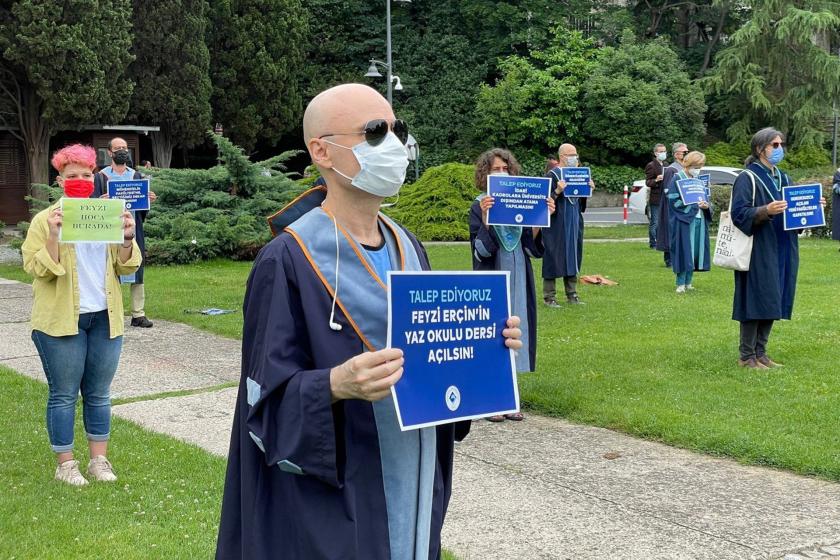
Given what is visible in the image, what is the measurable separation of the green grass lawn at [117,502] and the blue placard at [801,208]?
5.12m

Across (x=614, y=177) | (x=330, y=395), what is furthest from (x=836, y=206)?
(x=614, y=177)

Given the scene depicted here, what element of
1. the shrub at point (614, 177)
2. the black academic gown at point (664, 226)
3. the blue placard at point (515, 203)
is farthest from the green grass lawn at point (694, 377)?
the shrub at point (614, 177)

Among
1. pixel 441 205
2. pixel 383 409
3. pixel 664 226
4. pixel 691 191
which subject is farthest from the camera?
pixel 441 205

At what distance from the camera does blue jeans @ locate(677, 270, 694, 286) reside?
13.8m

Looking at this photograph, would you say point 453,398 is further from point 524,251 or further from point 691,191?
point 691,191

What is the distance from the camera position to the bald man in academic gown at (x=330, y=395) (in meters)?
2.39

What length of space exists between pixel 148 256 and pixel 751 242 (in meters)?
12.4

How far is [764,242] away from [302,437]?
6808 millimetres

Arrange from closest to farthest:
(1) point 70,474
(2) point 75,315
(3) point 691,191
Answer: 1. (2) point 75,315
2. (1) point 70,474
3. (3) point 691,191

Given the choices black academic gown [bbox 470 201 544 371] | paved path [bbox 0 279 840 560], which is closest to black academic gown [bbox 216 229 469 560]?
paved path [bbox 0 279 840 560]

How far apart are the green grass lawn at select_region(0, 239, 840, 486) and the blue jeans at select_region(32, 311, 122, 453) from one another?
3.33 meters

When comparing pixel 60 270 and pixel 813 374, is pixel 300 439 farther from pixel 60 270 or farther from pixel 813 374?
pixel 813 374

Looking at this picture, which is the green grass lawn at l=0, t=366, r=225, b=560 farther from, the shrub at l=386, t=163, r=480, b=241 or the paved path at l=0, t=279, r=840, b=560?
the shrub at l=386, t=163, r=480, b=241

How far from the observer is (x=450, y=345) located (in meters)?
2.56
